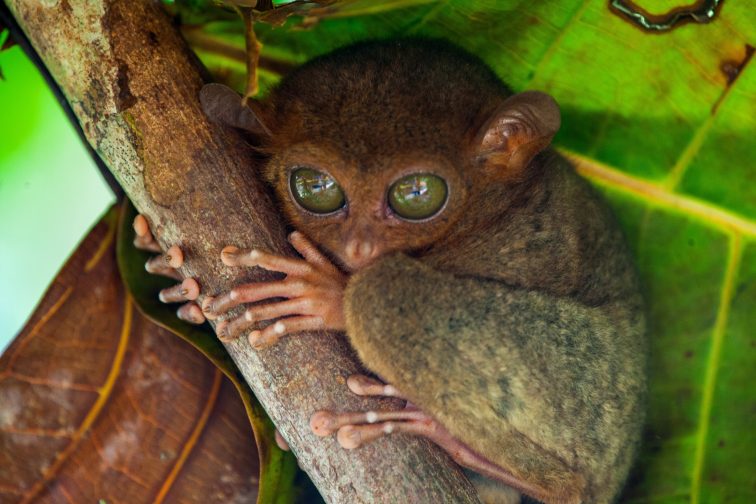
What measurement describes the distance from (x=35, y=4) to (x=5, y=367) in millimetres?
1135

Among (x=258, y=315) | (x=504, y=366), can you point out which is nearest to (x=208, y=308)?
(x=258, y=315)

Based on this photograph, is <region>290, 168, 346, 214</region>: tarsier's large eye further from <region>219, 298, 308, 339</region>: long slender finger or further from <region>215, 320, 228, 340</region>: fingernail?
<region>215, 320, 228, 340</region>: fingernail

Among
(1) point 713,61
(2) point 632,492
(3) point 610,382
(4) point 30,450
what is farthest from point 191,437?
(1) point 713,61

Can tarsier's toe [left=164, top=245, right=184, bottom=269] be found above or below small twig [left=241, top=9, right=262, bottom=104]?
below

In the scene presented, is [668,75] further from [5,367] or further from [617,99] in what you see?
[5,367]

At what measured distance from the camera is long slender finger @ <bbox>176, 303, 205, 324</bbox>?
2402 millimetres

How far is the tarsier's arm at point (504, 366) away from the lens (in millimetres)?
2303

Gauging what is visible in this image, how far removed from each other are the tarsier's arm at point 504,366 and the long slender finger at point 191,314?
1.40 ft

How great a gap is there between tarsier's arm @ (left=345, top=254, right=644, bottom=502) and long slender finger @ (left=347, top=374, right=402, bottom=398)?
5 centimetres

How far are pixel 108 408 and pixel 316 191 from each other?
102 centimetres

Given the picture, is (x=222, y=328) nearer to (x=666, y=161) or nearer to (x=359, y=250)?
(x=359, y=250)

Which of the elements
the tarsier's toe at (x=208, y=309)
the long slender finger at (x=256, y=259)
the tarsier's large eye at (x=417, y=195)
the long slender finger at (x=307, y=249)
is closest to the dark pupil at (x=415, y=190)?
the tarsier's large eye at (x=417, y=195)

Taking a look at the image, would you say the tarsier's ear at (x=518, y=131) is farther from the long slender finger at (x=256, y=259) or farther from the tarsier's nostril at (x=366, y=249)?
the long slender finger at (x=256, y=259)

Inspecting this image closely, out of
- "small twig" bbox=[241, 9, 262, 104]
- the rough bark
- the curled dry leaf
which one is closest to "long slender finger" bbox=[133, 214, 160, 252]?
the rough bark
